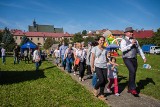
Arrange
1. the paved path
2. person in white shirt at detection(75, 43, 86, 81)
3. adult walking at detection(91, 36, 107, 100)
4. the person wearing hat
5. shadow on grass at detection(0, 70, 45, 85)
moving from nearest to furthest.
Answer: the paved path < adult walking at detection(91, 36, 107, 100) < the person wearing hat < shadow on grass at detection(0, 70, 45, 85) < person in white shirt at detection(75, 43, 86, 81)

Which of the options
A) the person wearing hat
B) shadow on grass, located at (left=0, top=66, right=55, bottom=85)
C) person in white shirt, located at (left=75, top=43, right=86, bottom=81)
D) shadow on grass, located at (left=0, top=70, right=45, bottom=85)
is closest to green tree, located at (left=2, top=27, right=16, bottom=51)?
shadow on grass, located at (left=0, top=66, right=55, bottom=85)

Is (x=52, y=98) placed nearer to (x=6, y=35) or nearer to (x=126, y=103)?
(x=126, y=103)

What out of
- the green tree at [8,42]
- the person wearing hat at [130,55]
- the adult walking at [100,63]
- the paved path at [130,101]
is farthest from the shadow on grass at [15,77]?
the green tree at [8,42]

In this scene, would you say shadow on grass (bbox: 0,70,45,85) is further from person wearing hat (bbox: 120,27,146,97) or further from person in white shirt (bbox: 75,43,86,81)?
person wearing hat (bbox: 120,27,146,97)

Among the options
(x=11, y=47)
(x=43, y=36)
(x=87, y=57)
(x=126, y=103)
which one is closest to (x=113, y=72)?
(x=126, y=103)

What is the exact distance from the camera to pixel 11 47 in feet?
162

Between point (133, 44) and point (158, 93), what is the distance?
2.26m

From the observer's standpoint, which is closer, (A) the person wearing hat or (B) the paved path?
(B) the paved path

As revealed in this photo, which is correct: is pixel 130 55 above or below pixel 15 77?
above

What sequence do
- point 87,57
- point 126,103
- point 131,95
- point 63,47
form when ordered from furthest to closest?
point 63,47, point 87,57, point 131,95, point 126,103

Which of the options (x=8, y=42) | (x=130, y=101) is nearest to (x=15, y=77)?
(x=130, y=101)

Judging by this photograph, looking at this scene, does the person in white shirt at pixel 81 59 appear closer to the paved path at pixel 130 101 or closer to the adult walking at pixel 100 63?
the paved path at pixel 130 101

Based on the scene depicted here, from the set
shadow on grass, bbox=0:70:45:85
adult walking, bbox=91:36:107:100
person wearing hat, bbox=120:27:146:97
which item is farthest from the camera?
shadow on grass, bbox=0:70:45:85

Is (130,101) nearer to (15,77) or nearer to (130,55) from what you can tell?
(130,55)
